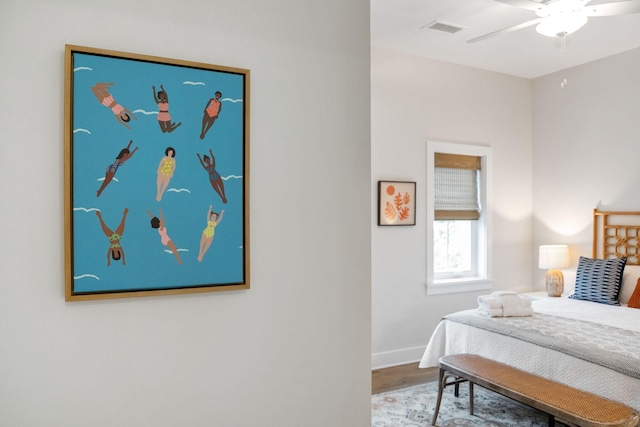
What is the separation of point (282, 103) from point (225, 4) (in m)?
0.38

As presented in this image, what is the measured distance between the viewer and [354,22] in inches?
73.0

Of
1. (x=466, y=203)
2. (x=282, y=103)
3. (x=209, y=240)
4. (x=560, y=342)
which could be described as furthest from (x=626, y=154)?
(x=209, y=240)

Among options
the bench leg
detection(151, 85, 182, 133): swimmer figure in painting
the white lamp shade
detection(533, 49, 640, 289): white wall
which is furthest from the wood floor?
detection(151, 85, 182, 133): swimmer figure in painting

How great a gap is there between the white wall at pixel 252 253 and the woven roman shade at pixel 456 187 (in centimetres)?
310

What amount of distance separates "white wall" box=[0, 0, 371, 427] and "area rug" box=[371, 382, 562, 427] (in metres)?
1.53

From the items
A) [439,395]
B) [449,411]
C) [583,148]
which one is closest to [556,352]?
[439,395]

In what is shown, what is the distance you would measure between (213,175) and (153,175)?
19 cm

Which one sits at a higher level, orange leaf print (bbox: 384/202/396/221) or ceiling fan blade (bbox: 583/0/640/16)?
ceiling fan blade (bbox: 583/0/640/16)

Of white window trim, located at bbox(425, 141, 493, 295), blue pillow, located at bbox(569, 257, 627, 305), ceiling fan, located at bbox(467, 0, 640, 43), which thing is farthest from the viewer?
white window trim, located at bbox(425, 141, 493, 295)

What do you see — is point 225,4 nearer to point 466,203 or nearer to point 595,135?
point 466,203

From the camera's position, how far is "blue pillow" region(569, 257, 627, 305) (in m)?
4.19

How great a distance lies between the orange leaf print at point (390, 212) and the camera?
440cm

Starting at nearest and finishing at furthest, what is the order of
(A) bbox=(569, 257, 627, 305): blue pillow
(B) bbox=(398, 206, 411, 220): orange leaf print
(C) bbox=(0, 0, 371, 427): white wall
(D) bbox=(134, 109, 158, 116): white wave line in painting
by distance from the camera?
(C) bbox=(0, 0, 371, 427): white wall → (D) bbox=(134, 109, 158, 116): white wave line in painting → (A) bbox=(569, 257, 627, 305): blue pillow → (B) bbox=(398, 206, 411, 220): orange leaf print

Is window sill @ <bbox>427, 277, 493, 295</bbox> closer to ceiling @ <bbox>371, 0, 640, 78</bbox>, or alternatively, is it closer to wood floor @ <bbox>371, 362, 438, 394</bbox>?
wood floor @ <bbox>371, 362, 438, 394</bbox>
